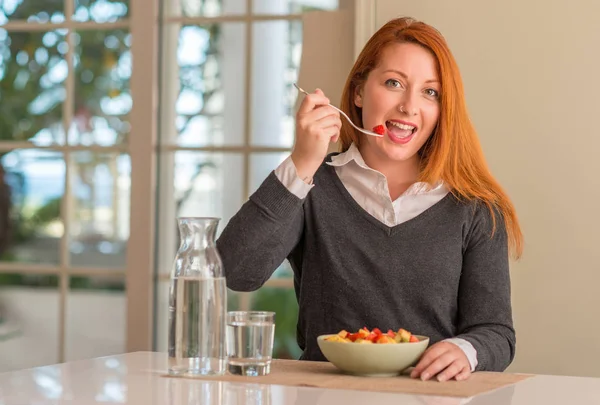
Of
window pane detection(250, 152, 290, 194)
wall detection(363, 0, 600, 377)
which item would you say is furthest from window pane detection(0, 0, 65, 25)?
wall detection(363, 0, 600, 377)

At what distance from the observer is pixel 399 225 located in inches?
75.1

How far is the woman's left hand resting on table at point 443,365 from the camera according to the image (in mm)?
1370

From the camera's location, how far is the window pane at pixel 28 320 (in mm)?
3385

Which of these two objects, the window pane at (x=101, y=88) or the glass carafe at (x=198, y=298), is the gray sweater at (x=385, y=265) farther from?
the window pane at (x=101, y=88)

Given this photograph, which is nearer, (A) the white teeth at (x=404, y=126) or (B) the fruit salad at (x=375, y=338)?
(B) the fruit salad at (x=375, y=338)

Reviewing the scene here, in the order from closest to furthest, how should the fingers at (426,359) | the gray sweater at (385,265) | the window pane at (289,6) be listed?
the fingers at (426,359) → the gray sweater at (385,265) → the window pane at (289,6)

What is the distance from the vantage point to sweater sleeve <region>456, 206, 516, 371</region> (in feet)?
5.41

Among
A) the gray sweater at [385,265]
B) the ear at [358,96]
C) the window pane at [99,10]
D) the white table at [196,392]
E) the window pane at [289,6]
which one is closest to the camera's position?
the white table at [196,392]

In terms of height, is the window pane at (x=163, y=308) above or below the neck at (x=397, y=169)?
below

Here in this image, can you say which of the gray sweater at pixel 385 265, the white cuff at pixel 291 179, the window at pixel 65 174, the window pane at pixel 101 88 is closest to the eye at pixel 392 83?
the gray sweater at pixel 385 265

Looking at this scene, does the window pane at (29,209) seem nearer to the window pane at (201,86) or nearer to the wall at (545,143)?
the window pane at (201,86)

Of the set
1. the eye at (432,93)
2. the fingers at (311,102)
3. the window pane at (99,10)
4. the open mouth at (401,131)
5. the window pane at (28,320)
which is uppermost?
the window pane at (99,10)

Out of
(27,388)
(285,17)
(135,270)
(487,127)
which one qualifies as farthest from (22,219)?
(27,388)

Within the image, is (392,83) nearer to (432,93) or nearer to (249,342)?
(432,93)
